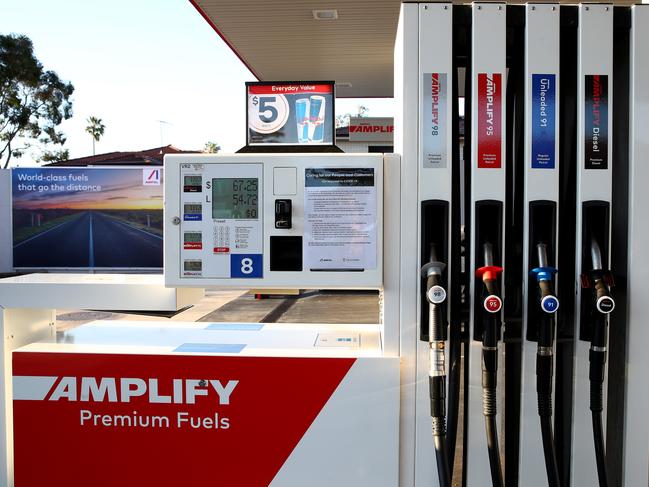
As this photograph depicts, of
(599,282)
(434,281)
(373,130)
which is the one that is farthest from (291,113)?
(373,130)

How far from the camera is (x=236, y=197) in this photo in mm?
2346

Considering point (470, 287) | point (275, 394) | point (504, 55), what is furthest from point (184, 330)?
point (504, 55)

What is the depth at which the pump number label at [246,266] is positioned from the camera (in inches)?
92.7

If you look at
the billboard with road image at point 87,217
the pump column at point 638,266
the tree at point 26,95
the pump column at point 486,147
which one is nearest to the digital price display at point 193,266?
the pump column at point 486,147

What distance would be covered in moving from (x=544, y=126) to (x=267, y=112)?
4.02 ft

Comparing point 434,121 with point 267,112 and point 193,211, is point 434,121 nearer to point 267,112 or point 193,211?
point 267,112

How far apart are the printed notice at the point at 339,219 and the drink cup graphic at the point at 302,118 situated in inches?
15.2

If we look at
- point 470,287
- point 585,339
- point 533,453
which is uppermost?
point 470,287

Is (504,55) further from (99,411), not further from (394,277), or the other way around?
(99,411)

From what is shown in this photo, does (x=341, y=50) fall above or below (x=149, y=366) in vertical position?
above

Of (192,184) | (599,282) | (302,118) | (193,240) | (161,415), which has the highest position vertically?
(302,118)

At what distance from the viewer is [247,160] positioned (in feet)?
7.64

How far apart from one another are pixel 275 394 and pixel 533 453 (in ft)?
3.38

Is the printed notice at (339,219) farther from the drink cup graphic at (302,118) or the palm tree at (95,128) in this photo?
the palm tree at (95,128)
